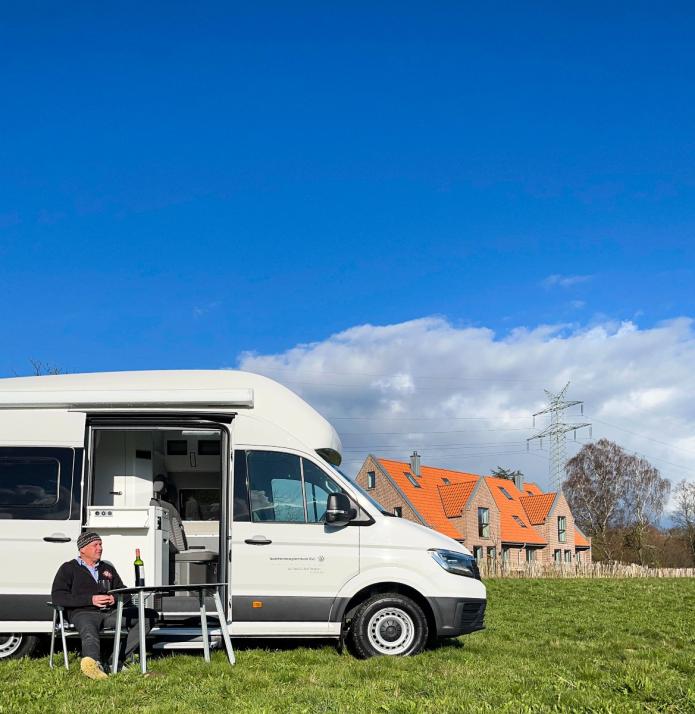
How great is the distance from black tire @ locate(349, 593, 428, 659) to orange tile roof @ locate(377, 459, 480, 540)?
131ft

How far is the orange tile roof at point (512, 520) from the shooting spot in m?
55.0

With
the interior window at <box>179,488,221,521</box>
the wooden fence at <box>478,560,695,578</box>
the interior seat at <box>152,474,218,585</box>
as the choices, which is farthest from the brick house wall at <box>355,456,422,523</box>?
the interior seat at <box>152,474,218,585</box>

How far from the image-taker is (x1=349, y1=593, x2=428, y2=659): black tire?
9.32 meters

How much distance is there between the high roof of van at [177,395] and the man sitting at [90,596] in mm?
1542

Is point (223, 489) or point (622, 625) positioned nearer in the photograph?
point (223, 489)

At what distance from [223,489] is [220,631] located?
1474 millimetres

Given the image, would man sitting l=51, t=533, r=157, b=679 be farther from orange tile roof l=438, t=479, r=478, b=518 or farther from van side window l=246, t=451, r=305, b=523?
orange tile roof l=438, t=479, r=478, b=518

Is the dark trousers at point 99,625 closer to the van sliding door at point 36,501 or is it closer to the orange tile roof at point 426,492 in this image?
the van sliding door at point 36,501

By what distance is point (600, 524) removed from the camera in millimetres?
69812


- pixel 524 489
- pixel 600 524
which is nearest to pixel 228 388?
pixel 524 489

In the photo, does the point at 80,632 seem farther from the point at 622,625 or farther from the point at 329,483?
the point at 622,625

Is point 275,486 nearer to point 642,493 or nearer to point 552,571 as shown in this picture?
point 552,571

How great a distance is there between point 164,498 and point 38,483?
191cm

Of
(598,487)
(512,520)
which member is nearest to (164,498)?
(512,520)
